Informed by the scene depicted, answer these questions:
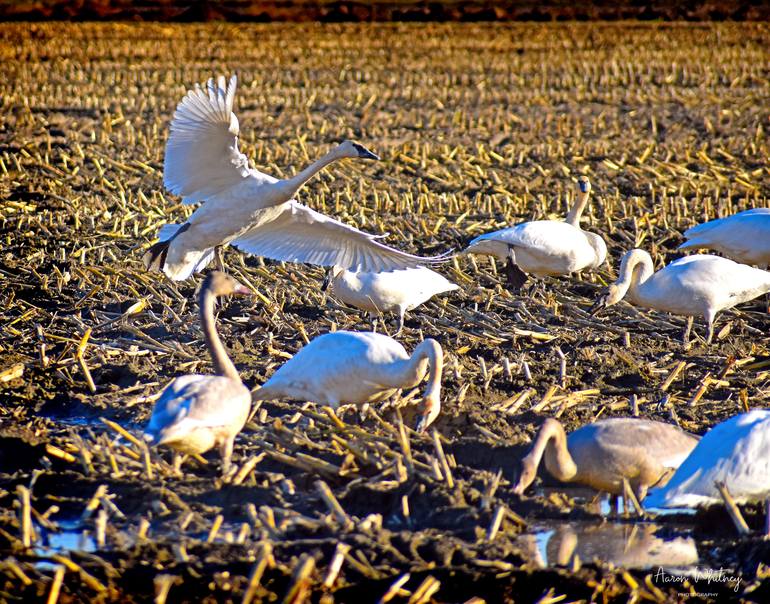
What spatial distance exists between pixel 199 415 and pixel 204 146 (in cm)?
360

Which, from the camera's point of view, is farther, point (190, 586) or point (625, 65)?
point (625, 65)

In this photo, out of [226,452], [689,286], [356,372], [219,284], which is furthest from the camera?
[689,286]

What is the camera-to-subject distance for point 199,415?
5.34m

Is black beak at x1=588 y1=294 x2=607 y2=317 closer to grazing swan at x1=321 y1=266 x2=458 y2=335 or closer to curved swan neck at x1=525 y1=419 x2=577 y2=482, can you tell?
grazing swan at x1=321 y1=266 x2=458 y2=335

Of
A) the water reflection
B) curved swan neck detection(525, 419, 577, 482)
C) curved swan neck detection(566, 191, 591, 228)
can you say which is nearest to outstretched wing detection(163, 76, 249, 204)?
curved swan neck detection(566, 191, 591, 228)

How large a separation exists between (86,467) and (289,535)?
4.54 ft

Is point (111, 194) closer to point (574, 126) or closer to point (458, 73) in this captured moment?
point (574, 126)

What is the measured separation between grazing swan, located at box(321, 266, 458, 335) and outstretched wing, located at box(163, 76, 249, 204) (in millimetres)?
1225

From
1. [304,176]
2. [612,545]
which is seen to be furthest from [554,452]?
[304,176]

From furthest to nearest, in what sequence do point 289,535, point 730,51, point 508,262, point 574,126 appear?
point 730,51 < point 574,126 < point 508,262 < point 289,535

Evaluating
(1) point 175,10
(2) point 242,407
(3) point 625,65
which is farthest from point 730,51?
(2) point 242,407

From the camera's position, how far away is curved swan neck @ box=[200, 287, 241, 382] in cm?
615

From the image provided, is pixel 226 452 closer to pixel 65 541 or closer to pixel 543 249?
pixel 65 541

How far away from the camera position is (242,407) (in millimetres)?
5641
